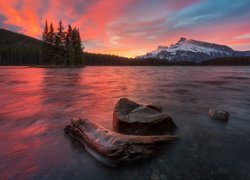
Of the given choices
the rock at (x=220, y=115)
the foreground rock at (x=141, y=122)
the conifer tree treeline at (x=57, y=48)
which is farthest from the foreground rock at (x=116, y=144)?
the conifer tree treeline at (x=57, y=48)

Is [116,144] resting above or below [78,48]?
below

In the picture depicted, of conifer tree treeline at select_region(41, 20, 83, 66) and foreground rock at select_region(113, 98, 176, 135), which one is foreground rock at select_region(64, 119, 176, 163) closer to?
foreground rock at select_region(113, 98, 176, 135)

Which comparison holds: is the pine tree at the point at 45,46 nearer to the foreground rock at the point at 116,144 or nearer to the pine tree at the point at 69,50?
the pine tree at the point at 69,50

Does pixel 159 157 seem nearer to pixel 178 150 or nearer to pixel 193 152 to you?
pixel 178 150

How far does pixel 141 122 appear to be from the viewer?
6.21 metres

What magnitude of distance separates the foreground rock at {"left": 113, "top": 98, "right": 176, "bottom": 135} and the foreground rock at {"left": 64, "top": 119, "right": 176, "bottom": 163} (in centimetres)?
67

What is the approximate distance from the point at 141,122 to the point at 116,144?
5.98 ft

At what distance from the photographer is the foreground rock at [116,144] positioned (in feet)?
14.7

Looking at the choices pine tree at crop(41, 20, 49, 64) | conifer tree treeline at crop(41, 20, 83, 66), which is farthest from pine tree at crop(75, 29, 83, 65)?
pine tree at crop(41, 20, 49, 64)

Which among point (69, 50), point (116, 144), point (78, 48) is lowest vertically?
point (116, 144)

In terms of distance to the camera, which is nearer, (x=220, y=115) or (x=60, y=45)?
(x=220, y=115)

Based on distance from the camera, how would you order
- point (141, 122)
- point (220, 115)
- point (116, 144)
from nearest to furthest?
point (116, 144)
point (141, 122)
point (220, 115)

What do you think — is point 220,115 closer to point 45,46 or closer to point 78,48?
point 45,46

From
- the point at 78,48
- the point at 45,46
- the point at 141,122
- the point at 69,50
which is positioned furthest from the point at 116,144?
the point at 78,48
